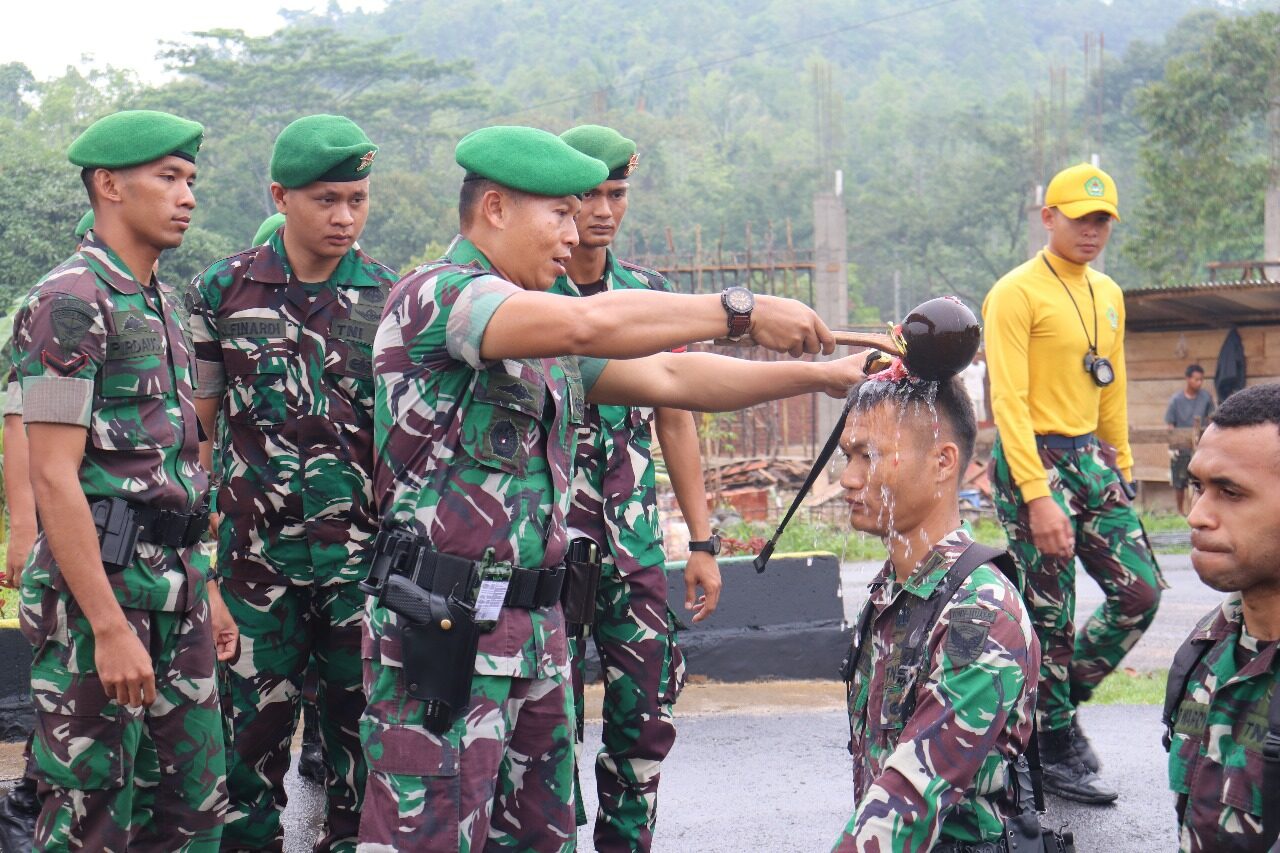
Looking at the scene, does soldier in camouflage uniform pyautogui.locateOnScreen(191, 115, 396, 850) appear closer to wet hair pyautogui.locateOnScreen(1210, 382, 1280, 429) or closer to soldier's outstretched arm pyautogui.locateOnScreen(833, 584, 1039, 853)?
soldier's outstretched arm pyautogui.locateOnScreen(833, 584, 1039, 853)

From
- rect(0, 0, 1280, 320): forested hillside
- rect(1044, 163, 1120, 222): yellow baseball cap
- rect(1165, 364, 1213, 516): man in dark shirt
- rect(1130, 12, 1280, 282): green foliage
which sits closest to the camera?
rect(1044, 163, 1120, 222): yellow baseball cap

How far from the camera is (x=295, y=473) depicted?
450 centimetres

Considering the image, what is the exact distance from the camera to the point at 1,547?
38.3 feet

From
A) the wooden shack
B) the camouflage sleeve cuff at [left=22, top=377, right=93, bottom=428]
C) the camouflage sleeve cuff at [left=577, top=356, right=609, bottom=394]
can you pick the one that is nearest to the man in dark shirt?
the wooden shack

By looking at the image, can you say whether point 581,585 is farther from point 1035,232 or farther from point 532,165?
point 1035,232

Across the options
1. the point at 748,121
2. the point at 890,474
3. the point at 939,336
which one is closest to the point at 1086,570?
the point at 890,474

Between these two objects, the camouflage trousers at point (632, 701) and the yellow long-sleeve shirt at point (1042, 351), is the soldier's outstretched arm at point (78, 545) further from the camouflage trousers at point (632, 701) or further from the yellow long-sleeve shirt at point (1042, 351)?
the yellow long-sleeve shirt at point (1042, 351)

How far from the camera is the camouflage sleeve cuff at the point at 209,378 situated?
459 centimetres

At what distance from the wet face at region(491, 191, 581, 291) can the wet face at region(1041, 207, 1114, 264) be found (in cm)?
291

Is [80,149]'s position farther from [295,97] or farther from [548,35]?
[548,35]

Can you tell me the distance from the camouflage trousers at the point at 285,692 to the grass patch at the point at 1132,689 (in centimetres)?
438

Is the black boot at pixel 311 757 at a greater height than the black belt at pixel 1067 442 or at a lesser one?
lesser

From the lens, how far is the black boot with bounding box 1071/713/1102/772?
5.77m

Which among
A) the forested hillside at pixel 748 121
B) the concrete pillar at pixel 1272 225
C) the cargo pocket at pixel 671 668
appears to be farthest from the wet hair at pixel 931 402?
the concrete pillar at pixel 1272 225
